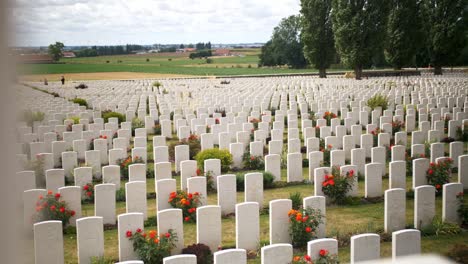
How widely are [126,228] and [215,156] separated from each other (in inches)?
193

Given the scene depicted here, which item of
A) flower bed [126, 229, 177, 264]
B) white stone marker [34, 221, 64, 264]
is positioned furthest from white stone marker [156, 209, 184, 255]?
white stone marker [34, 221, 64, 264]

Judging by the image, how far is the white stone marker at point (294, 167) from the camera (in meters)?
10.1

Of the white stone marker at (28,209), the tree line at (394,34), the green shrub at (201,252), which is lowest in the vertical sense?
the green shrub at (201,252)

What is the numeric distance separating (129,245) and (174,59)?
3734 inches

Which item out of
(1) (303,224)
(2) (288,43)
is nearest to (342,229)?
(1) (303,224)

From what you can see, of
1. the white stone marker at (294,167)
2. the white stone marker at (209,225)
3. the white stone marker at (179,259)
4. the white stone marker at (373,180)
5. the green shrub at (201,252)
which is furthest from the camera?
the white stone marker at (294,167)

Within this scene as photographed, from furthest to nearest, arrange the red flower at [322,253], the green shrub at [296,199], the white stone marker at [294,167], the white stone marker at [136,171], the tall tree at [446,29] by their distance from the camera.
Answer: the tall tree at [446,29] < the white stone marker at [294,167] < the white stone marker at [136,171] < the green shrub at [296,199] < the red flower at [322,253]

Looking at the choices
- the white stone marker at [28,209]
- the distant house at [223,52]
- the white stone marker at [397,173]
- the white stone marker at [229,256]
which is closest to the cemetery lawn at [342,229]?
the white stone marker at [397,173]

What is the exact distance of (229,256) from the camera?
4914 millimetres

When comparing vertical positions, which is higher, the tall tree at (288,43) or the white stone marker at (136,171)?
the tall tree at (288,43)

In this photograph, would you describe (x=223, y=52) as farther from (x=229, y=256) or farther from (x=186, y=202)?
(x=229, y=256)

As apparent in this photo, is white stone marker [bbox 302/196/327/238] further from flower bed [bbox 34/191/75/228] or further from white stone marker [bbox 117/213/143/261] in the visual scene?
flower bed [bbox 34/191/75/228]

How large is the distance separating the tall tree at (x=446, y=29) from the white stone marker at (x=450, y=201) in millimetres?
37397

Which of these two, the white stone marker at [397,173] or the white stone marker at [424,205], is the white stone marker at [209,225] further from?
the white stone marker at [397,173]
